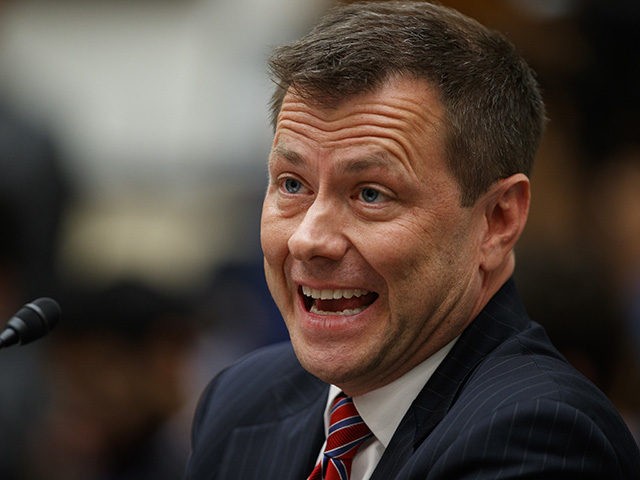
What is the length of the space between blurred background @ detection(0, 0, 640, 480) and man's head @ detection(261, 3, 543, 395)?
0.52 m

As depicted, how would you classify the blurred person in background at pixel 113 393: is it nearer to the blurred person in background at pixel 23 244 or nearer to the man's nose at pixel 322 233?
the blurred person in background at pixel 23 244

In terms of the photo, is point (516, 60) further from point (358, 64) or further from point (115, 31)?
Result: point (115, 31)

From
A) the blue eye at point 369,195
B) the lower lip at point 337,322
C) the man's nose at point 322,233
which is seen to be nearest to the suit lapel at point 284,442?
the lower lip at point 337,322

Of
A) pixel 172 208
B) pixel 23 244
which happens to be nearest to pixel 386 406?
pixel 23 244

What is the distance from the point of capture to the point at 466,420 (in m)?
2.69

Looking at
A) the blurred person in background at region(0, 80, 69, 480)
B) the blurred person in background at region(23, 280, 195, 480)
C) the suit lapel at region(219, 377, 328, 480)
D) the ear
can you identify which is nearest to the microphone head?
the suit lapel at region(219, 377, 328, 480)

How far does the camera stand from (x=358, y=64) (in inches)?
113

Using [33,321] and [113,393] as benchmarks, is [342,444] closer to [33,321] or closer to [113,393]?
[33,321]

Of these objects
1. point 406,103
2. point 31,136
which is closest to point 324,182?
point 406,103

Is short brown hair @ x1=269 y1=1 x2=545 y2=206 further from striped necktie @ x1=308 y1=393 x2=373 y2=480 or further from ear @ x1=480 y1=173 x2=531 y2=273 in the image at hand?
striped necktie @ x1=308 y1=393 x2=373 y2=480

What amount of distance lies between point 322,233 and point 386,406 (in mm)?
462

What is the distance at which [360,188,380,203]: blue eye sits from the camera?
2.89 m

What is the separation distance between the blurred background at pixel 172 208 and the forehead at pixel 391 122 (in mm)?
542

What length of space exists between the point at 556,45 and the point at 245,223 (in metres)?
2.53
